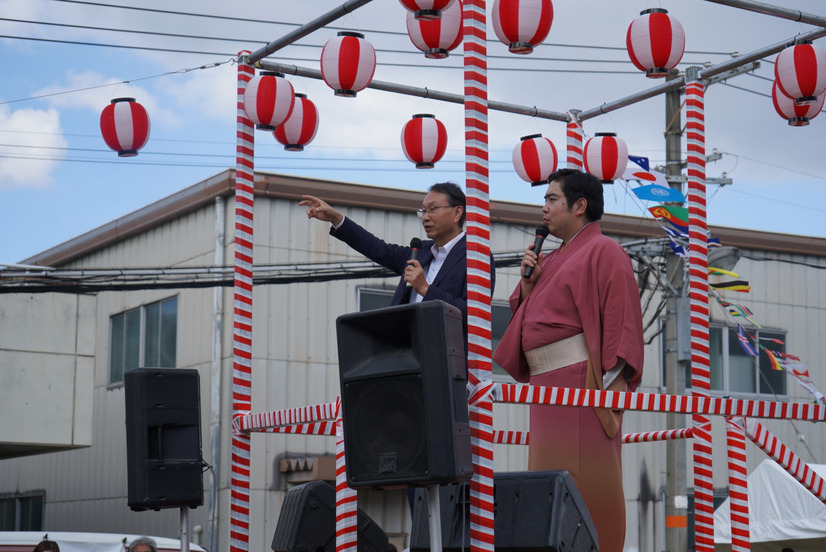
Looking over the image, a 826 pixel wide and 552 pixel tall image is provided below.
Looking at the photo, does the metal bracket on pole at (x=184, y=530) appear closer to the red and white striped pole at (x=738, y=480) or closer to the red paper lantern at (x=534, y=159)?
the red and white striped pole at (x=738, y=480)

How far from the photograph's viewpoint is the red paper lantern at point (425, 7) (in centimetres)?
541

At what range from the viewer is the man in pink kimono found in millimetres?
4316

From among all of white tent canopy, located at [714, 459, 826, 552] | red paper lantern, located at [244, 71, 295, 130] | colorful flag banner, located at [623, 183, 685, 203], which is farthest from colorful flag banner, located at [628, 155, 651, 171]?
red paper lantern, located at [244, 71, 295, 130]

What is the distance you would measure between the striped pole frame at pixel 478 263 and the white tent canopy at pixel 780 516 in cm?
742

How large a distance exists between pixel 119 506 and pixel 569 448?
36.9ft

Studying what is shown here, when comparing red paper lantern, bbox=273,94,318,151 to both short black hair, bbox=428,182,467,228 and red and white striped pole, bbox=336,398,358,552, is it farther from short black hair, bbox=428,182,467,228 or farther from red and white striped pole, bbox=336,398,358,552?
red and white striped pole, bbox=336,398,358,552

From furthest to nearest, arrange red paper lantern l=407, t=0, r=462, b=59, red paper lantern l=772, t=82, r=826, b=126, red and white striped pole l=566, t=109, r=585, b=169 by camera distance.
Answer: red paper lantern l=772, t=82, r=826, b=126
red and white striped pole l=566, t=109, r=585, b=169
red paper lantern l=407, t=0, r=462, b=59

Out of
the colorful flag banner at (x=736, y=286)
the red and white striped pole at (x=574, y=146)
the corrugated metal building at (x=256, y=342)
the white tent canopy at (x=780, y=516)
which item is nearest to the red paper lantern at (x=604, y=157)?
the red and white striped pole at (x=574, y=146)

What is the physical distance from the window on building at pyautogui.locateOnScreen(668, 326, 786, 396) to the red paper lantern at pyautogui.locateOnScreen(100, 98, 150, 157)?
33.3 feet

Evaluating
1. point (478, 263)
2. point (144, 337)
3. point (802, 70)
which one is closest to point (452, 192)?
point (478, 263)

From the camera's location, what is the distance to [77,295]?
11922mm

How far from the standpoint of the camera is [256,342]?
12.9 meters

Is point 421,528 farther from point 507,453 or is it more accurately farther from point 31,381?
point 507,453

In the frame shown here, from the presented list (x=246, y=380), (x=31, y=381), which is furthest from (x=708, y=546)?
(x=31, y=381)
